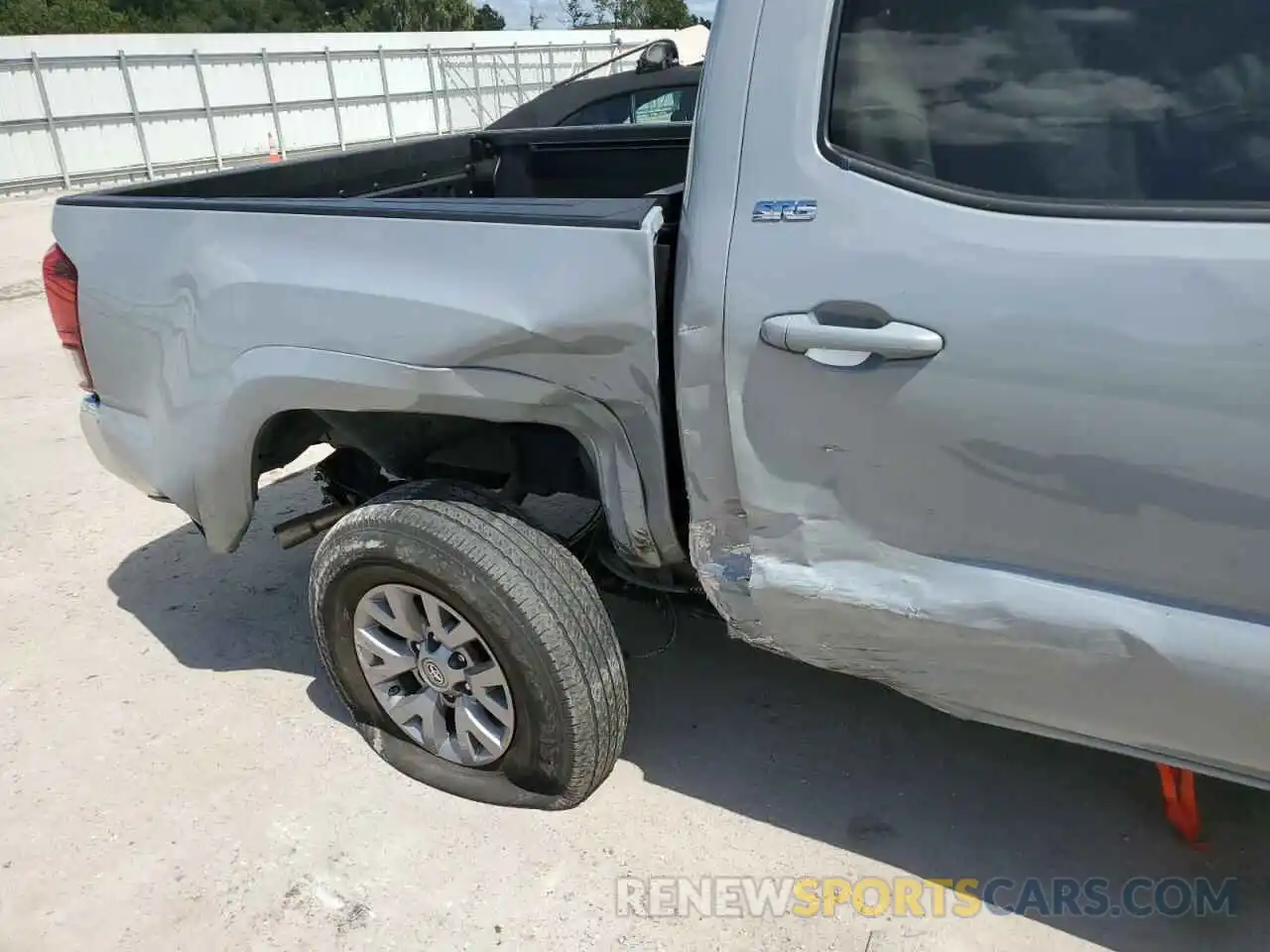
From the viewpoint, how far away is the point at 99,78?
18016mm

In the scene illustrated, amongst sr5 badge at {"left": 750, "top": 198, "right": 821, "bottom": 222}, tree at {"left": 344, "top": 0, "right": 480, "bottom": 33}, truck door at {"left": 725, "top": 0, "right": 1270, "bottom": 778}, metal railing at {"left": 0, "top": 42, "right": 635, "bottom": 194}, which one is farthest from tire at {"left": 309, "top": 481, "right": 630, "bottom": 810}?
tree at {"left": 344, "top": 0, "right": 480, "bottom": 33}

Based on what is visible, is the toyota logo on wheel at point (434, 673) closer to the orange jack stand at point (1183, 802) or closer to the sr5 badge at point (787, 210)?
the sr5 badge at point (787, 210)

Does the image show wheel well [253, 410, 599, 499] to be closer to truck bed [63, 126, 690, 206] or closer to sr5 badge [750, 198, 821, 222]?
sr5 badge [750, 198, 821, 222]

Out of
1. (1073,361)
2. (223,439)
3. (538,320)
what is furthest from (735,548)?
(223,439)

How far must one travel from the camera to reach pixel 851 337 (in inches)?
70.2

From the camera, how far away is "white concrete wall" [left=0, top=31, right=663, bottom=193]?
17391 millimetres

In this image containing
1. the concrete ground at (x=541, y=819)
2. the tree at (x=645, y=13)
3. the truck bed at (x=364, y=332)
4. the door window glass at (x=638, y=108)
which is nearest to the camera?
the truck bed at (x=364, y=332)

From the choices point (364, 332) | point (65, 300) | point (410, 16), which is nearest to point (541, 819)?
point (364, 332)

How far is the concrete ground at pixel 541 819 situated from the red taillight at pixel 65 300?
3.39ft

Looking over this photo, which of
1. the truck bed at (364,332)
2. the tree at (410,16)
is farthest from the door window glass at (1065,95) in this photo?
the tree at (410,16)

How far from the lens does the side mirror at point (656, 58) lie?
686 cm

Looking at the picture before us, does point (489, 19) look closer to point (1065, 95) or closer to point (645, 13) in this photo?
point (645, 13)

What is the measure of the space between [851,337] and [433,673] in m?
1.39

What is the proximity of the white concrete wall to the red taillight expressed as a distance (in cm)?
1707
